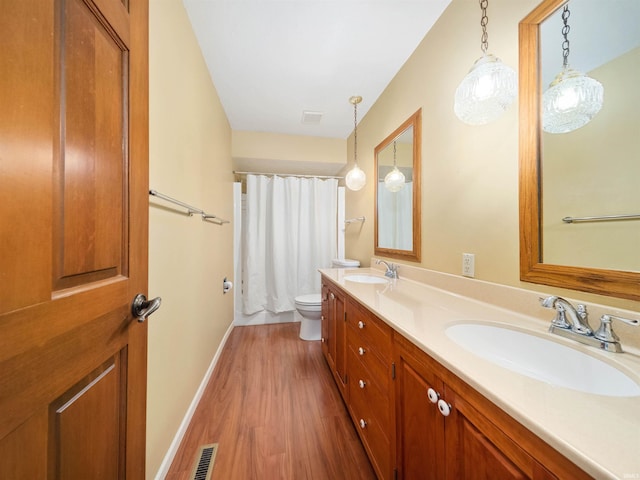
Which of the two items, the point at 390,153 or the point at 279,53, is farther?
the point at 390,153

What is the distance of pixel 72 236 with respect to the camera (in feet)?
1.51

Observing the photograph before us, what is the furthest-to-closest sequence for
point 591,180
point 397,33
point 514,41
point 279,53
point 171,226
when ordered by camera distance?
1. point 279,53
2. point 397,33
3. point 171,226
4. point 514,41
5. point 591,180

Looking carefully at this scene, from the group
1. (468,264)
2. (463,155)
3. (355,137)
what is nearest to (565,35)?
(463,155)

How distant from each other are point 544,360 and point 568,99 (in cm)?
88

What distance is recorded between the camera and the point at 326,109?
2.31 metres

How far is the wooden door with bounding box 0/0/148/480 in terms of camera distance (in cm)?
34

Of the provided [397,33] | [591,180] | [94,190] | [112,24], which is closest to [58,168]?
[94,190]

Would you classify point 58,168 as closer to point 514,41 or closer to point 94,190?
point 94,190

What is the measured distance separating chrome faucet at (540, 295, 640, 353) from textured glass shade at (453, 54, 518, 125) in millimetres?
725

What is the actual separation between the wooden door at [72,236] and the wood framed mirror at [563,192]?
1.35 metres

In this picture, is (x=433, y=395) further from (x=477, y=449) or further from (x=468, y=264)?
(x=468, y=264)

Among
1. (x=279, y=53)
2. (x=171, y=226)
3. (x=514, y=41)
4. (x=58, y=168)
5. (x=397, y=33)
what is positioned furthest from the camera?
(x=279, y=53)

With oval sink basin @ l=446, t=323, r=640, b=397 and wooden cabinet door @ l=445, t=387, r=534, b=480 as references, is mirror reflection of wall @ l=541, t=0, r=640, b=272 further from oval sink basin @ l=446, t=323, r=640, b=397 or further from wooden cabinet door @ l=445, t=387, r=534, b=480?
wooden cabinet door @ l=445, t=387, r=534, b=480

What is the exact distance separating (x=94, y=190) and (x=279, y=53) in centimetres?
164
